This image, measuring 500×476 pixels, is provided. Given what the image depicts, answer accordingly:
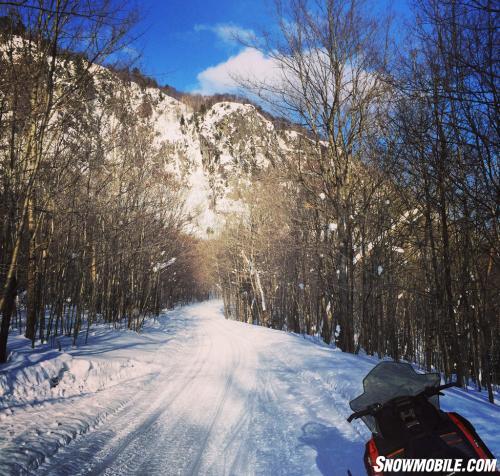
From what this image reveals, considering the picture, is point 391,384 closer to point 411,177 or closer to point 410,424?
point 410,424

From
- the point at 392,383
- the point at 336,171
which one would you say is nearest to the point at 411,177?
the point at 336,171

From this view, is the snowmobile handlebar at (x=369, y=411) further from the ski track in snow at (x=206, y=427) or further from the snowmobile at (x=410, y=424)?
the ski track in snow at (x=206, y=427)

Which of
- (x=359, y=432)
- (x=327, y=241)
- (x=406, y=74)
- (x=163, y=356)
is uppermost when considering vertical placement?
(x=406, y=74)

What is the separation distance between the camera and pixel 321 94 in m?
10.3

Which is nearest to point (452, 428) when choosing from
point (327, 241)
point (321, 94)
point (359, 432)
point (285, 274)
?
point (359, 432)

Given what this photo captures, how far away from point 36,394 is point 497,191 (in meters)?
9.68

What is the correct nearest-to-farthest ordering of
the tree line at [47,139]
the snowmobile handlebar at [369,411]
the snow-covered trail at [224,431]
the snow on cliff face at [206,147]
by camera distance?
the snowmobile handlebar at [369,411] < the snow-covered trail at [224,431] < the tree line at [47,139] < the snow on cliff face at [206,147]

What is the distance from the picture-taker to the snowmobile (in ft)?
7.23

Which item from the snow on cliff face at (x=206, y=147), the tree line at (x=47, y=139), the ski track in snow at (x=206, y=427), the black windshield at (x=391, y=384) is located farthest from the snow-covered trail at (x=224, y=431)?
the snow on cliff face at (x=206, y=147)

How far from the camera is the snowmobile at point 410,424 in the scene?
→ 2.21 m

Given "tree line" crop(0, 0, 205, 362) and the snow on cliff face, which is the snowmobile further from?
the snow on cliff face

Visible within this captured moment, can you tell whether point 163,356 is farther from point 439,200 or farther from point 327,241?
point 439,200

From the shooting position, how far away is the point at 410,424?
237 cm

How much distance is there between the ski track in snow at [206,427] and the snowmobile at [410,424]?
126 cm
